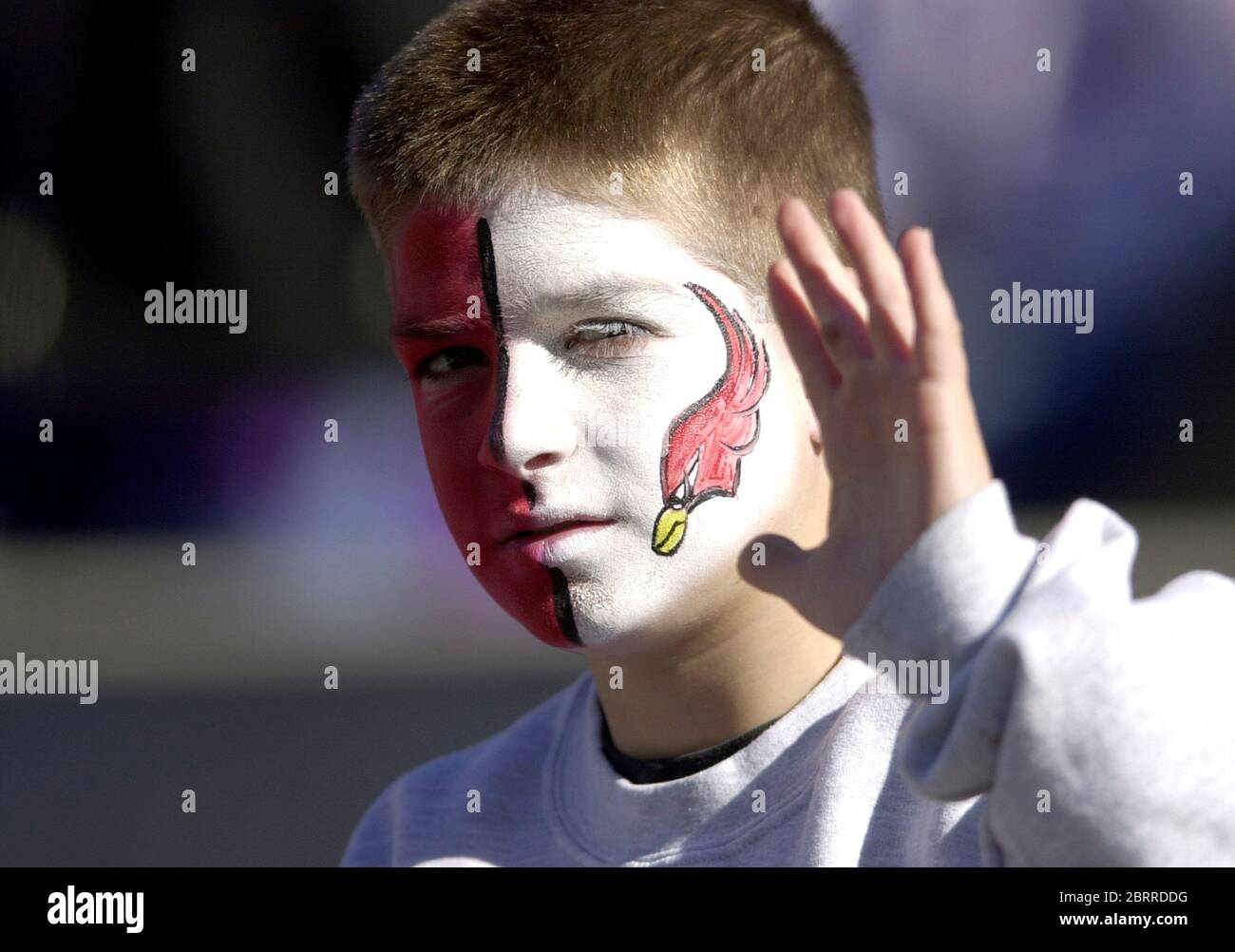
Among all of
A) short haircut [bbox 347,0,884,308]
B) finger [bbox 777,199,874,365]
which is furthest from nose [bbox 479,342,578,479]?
finger [bbox 777,199,874,365]

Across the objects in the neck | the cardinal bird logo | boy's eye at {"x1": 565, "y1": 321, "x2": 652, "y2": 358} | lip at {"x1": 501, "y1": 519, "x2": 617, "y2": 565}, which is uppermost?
boy's eye at {"x1": 565, "y1": 321, "x2": 652, "y2": 358}

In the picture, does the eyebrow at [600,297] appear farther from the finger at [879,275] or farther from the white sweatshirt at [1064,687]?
the white sweatshirt at [1064,687]

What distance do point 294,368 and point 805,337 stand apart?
4.54 ft

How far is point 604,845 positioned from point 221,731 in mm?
1173

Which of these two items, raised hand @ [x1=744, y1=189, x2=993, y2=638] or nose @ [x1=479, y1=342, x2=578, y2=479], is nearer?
raised hand @ [x1=744, y1=189, x2=993, y2=638]

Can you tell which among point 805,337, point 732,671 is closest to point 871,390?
point 805,337

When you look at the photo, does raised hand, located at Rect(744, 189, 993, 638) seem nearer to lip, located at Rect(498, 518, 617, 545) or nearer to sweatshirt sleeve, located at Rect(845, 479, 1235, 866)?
sweatshirt sleeve, located at Rect(845, 479, 1235, 866)

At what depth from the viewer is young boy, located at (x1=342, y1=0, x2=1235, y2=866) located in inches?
33.2

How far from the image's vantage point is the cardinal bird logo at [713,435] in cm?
105

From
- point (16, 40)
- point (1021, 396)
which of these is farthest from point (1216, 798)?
point (16, 40)

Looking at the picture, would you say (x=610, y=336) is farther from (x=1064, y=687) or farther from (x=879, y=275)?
(x=1064, y=687)

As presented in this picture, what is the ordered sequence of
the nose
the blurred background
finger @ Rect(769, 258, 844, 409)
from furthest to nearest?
the blurred background
the nose
finger @ Rect(769, 258, 844, 409)

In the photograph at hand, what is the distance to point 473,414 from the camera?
42.7 inches

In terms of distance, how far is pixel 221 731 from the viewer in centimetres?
212
